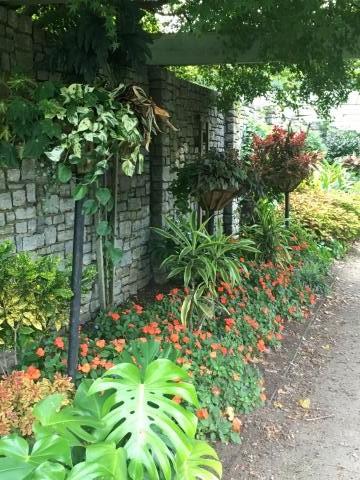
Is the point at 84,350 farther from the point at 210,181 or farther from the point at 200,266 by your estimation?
the point at 210,181

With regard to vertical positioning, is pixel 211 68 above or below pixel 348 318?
above

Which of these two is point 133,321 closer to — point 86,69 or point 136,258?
point 136,258

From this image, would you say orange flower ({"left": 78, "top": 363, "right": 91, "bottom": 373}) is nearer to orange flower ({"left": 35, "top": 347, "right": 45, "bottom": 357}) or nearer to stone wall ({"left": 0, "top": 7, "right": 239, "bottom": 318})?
orange flower ({"left": 35, "top": 347, "right": 45, "bottom": 357})

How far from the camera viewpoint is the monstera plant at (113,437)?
1747 mm

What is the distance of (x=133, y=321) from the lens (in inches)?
162

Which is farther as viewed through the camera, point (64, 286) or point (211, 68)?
point (211, 68)

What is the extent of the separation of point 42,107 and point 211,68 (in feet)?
16.1

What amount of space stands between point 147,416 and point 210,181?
3251mm

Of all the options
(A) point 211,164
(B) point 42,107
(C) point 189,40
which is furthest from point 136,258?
(B) point 42,107

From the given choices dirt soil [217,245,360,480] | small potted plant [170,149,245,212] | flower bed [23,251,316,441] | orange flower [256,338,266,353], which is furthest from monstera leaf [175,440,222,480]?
small potted plant [170,149,245,212]

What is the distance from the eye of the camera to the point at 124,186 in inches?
195

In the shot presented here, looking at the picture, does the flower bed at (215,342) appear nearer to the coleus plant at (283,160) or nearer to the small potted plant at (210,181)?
the small potted plant at (210,181)

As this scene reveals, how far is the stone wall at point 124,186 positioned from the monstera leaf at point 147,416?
1.17 metres

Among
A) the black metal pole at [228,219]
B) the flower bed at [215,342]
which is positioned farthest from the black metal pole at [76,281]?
the black metal pole at [228,219]
